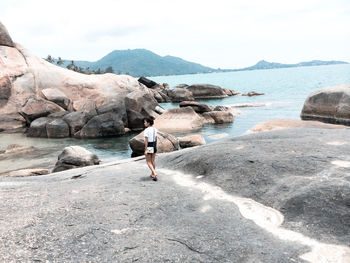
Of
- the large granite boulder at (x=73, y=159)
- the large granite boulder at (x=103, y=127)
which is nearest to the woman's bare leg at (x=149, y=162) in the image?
the large granite boulder at (x=73, y=159)

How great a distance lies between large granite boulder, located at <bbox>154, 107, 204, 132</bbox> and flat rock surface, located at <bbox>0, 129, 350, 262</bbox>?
16.2 m

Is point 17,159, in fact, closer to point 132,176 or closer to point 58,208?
A: point 132,176

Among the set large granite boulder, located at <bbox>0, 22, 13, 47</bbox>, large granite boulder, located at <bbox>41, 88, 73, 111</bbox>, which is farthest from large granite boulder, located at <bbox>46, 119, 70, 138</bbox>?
large granite boulder, located at <bbox>0, 22, 13, 47</bbox>

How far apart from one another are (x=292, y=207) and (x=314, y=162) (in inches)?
77.4

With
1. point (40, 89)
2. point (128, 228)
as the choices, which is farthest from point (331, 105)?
point (40, 89)

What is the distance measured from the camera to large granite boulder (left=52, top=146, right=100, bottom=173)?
13539 mm

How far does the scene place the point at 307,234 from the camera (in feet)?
16.6

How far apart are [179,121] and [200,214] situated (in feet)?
65.8

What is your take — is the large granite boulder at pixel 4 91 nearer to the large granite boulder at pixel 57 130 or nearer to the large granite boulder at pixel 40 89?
the large granite boulder at pixel 40 89

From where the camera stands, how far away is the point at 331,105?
969 inches

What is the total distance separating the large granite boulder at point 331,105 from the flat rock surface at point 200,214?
55.3 feet

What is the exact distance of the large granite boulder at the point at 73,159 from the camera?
13539mm

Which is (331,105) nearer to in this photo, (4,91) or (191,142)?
(191,142)

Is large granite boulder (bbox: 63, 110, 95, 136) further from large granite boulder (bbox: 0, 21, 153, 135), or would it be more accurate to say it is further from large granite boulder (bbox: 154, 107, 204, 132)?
large granite boulder (bbox: 154, 107, 204, 132)
